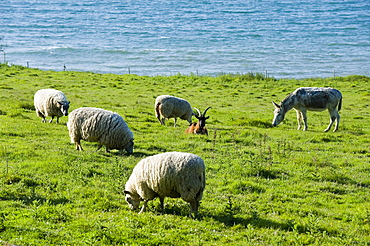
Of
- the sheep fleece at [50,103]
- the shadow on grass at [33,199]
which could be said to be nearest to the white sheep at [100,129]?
the shadow on grass at [33,199]

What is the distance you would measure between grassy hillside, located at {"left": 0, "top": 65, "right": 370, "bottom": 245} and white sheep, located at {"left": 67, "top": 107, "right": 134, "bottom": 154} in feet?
1.56

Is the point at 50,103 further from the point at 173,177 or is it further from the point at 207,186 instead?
the point at 173,177

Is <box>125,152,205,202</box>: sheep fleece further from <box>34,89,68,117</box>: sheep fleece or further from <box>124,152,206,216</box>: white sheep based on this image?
<box>34,89,68,117</box>: sheep fleece

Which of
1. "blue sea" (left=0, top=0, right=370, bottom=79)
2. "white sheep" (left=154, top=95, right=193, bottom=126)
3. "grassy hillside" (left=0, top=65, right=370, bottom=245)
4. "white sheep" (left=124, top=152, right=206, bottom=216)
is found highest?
"blue sea" (left=0, top=0, right=370, bottom=79)

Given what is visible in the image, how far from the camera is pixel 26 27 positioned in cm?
11488

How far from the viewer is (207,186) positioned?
42.2 ft

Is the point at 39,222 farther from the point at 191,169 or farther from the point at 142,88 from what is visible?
the point at 142,88

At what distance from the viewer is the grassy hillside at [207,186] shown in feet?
29.9

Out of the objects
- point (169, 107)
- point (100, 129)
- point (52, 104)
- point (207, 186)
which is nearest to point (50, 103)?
point (52, 104)

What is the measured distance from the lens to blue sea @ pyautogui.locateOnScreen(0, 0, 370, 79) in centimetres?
6500

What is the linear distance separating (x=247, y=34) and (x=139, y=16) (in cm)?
4507

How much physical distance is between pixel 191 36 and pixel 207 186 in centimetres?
8651

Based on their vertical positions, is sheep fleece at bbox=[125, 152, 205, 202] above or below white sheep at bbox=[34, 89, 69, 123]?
below

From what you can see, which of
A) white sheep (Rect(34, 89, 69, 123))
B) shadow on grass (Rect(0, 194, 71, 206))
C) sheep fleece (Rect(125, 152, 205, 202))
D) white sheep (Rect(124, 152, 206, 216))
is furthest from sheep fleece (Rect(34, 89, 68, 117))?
sheep fleece (Rect(125, 152, 205, 202))
